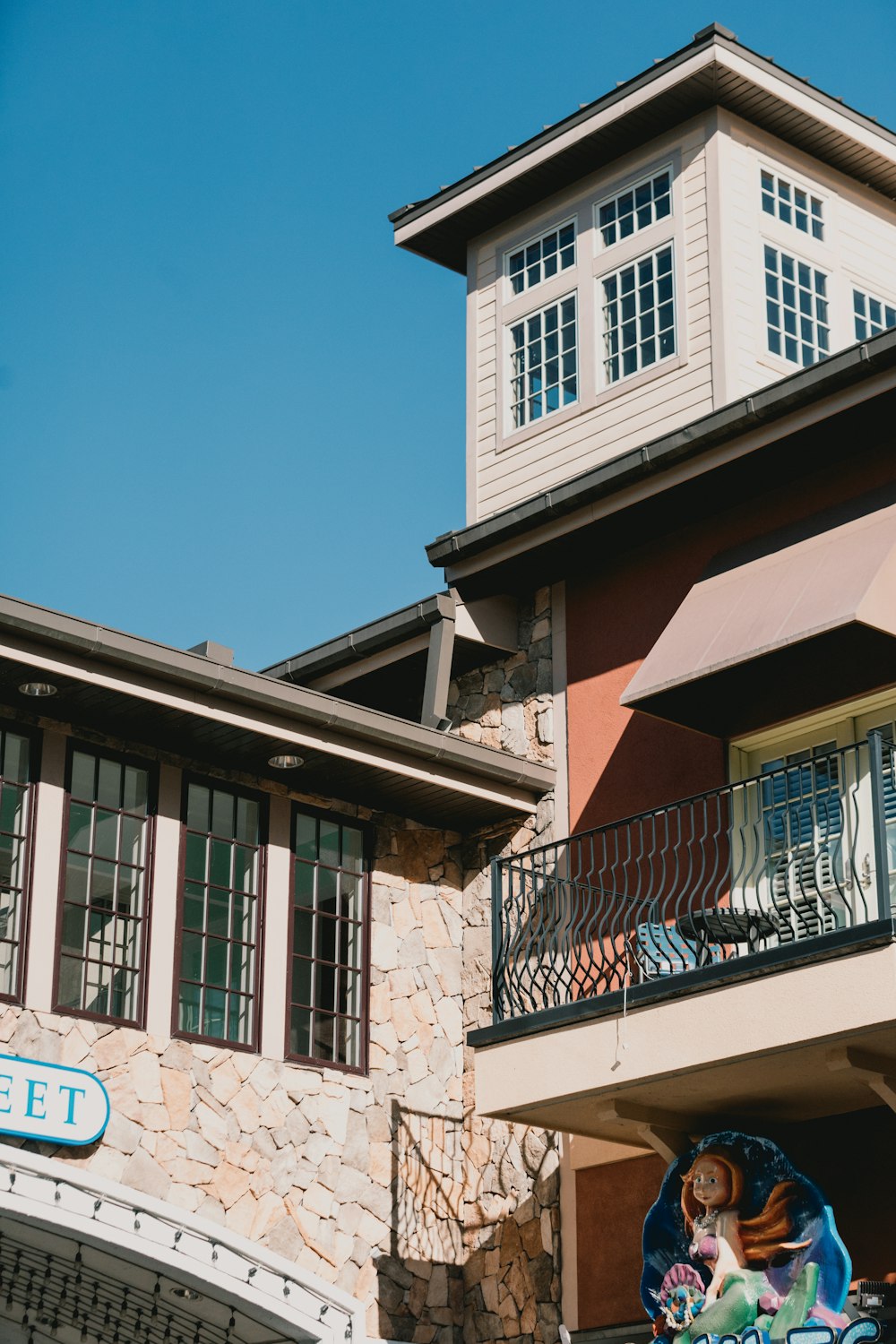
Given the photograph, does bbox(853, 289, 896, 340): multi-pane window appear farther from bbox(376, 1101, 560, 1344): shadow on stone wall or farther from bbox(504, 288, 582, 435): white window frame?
bbox(376, 1101, 560, 1344): shadow on stone wall

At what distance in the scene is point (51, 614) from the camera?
41.1 ft

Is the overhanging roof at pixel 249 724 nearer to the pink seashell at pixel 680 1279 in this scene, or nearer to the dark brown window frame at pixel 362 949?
the dark brown window frame at pixel 362 949

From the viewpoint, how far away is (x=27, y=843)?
1310 cm

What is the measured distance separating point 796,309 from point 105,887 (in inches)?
297

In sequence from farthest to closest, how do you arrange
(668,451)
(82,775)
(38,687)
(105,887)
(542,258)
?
(542,258) < (668,451) < (82,775) < (105,887) < (38,687)

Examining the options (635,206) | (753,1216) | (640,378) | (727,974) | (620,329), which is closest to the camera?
(727,974)

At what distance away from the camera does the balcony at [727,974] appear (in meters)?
10.8

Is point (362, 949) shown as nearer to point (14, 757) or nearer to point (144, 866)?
point (144, 866)

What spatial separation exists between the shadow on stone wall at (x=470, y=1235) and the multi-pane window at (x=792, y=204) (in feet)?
26.2

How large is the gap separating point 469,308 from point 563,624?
400 cm

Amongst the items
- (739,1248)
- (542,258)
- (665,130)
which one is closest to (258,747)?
(739,1248)

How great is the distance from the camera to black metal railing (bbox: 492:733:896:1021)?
38.4ft

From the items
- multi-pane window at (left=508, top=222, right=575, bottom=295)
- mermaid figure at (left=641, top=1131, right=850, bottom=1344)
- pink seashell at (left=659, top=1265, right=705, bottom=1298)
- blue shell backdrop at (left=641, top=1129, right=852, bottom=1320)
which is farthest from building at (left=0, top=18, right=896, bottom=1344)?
pink seashell at (left=659, top=1265, right=705, bottom=1298)

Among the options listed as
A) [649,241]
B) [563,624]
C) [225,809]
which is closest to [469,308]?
[649,241]
